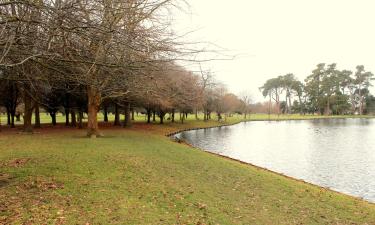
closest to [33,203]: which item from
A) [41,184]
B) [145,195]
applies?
[41,184]

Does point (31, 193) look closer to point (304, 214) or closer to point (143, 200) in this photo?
point (143, 200)

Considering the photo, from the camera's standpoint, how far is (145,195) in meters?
9.60

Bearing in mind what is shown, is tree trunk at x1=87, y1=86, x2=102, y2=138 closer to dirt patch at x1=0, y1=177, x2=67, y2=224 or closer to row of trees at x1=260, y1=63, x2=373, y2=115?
dirt patch at x1=0, y1=177, x2=67, y2=224

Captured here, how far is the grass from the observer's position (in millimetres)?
7758

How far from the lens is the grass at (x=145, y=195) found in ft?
25.5

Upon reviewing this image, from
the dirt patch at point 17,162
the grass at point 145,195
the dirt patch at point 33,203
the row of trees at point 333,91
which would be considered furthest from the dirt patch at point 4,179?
the row of trees at point 333,91

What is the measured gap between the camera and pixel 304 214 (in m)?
9.98

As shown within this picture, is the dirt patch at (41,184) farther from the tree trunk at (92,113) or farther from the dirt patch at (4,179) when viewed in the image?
the tree trunk at (92,113)

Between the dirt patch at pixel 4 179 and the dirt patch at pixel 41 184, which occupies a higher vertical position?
the dirt patch at pixel 4 179

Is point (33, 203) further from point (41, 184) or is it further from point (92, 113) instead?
point (92, 113)

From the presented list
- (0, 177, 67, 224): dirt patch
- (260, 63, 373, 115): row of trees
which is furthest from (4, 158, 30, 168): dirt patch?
Result: (260, 63, 373, 115): row of trees

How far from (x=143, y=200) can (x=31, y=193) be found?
8.88 ft

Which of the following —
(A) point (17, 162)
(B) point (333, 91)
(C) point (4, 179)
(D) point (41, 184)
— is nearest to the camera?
(D) point (41, 184)

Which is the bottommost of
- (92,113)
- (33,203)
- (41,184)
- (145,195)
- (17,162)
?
(145,195)
